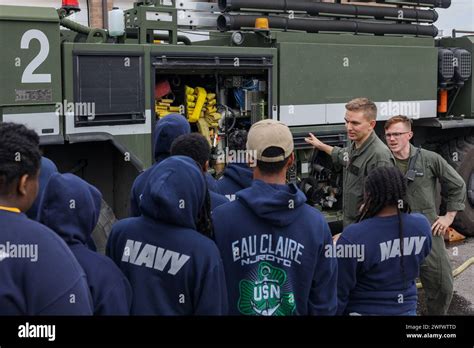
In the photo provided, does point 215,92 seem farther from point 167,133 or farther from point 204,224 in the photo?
point 204,224

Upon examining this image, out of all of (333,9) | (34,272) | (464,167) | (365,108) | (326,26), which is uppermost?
(333,9)

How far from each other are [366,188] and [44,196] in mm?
1540

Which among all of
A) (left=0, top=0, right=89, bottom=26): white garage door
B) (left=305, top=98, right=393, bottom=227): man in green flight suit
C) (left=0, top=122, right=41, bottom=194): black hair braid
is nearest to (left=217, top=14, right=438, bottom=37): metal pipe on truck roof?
(left=305, top=98, right=393, bottom=227): man in green flight suit

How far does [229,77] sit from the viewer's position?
681 cm

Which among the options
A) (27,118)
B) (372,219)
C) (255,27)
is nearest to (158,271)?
(372,219)

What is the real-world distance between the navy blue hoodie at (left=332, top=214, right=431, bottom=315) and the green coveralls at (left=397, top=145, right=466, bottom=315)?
1584 mm

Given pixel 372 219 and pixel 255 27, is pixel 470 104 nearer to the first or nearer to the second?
pixel 255 27

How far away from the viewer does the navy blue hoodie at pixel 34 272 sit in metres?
2.00

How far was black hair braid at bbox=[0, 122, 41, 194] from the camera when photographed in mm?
2174

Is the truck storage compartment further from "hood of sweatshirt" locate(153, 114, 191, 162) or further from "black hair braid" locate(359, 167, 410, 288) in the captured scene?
"black hair braid" locate(359, 167, 410, 288)

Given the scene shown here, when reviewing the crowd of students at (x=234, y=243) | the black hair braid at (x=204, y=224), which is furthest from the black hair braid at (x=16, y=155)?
the black hair braid at (x=204, y=224)

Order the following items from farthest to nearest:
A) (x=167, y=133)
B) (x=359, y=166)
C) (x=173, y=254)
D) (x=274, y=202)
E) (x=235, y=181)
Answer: (x=359, y=166) < (x=167, y=133) < (x=235, y=181) < (x=274, y=202) < (x=173, y=254)

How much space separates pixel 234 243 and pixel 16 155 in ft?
3.45

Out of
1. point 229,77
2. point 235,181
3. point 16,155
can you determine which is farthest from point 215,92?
point 16,155
